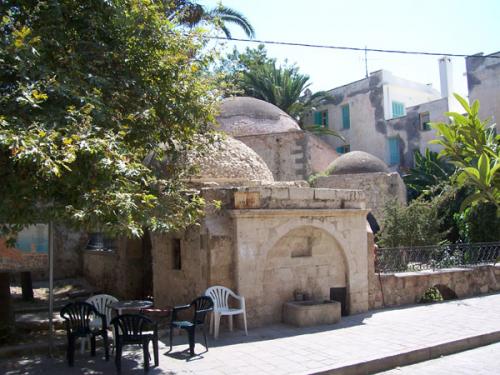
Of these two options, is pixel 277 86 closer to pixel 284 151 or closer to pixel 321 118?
pixel 321 118

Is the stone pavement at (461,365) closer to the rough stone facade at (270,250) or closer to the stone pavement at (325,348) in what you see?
the stone pavement at (325,348)

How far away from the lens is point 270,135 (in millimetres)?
15266

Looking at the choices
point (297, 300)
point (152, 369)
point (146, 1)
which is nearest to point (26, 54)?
point (146, 1)

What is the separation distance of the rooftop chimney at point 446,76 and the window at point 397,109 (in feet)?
7.67

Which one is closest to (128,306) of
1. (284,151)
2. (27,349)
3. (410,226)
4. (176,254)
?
(27,349)

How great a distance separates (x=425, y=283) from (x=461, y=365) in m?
4.51

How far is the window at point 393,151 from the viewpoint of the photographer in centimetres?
2602

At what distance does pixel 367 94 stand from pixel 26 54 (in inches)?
943

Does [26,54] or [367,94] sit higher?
[367,94]

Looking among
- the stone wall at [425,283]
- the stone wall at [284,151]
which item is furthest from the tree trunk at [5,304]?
the stone wall at [284,151]

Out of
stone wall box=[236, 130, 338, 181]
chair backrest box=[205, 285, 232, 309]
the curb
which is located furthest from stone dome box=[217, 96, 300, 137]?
the curb

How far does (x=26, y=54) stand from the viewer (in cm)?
539

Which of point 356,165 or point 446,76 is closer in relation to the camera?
point 356,165

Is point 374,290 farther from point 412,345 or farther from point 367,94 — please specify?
point 367,94
